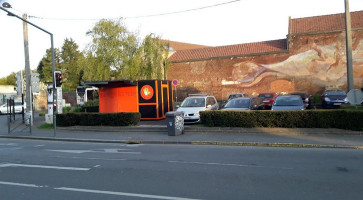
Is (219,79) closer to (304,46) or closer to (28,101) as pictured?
(304,46)

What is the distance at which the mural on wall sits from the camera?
33281mm

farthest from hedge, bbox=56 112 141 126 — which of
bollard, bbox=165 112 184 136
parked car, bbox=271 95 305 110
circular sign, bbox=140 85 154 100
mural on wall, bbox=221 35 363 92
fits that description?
mural on wall, bbox=221 35 363 92

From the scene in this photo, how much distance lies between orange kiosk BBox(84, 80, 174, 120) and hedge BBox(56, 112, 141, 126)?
2.49 meters

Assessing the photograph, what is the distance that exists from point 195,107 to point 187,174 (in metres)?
11.6

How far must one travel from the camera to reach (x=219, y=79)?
38750 mm

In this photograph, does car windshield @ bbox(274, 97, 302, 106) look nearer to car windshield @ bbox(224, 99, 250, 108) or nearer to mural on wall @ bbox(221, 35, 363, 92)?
car windshield @ bbox(224, 99, 250, 108)

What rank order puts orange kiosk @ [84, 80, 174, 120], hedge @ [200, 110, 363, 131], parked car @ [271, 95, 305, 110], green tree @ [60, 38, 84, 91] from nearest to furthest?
hedge @ [200, 110, 363, 131] → parked car @ [271, 95, 305, 110] → orange kiosk @ [84, 80, 174, 120] → green tree @ [60, 38, 84, 91]

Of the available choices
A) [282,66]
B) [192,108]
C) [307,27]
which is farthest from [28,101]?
[307,27]

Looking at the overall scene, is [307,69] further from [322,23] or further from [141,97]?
[141,97]

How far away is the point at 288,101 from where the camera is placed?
17.9 m

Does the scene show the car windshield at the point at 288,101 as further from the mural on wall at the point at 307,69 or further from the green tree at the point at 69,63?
the green tree at the point at 69,63

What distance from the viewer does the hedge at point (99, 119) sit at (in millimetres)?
18812

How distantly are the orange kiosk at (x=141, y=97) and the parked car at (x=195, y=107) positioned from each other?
8.20 feet

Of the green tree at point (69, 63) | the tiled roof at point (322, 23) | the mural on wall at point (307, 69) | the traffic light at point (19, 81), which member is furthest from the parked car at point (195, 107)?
the green tree at point (69, 63)
